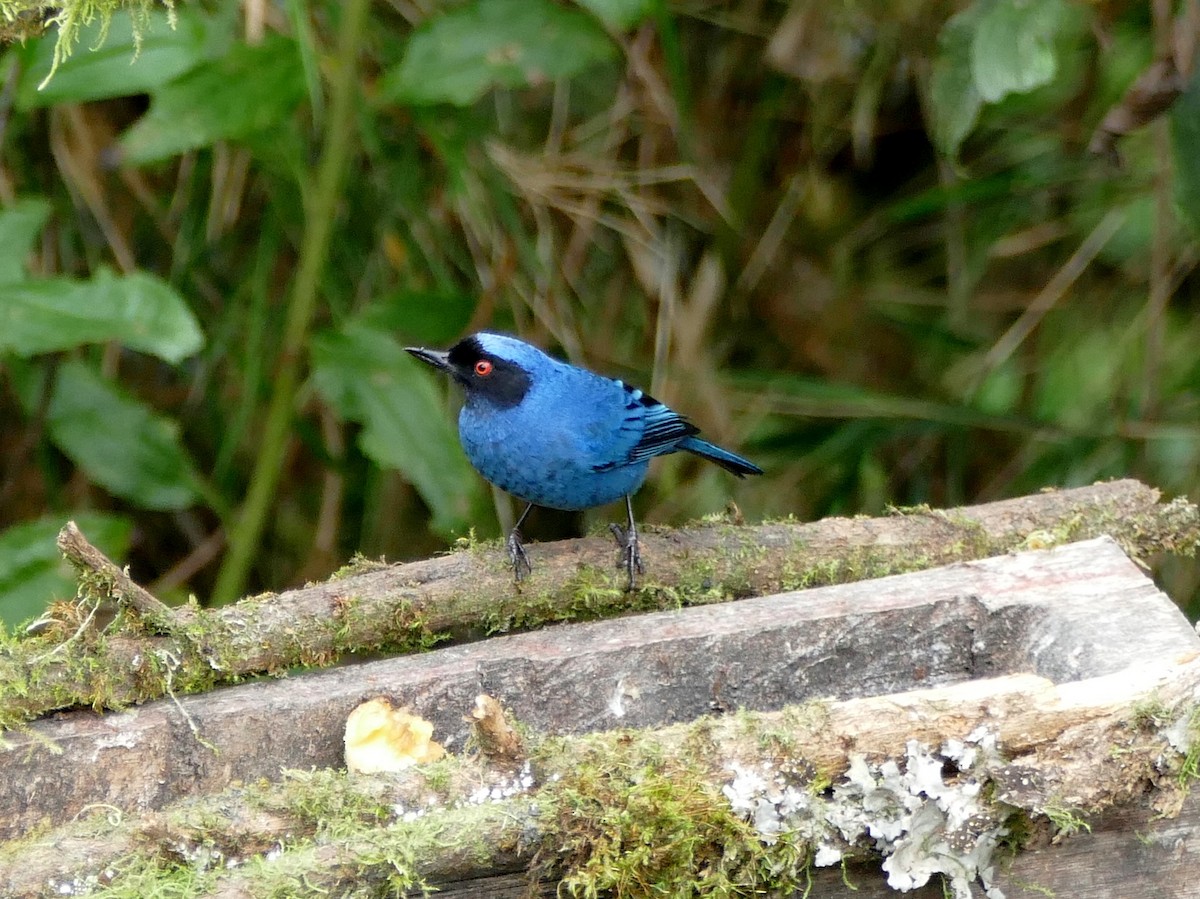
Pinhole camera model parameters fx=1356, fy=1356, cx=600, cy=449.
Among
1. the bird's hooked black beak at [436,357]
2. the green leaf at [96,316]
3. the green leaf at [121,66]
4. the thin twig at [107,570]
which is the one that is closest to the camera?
the thin twig at [107,570]

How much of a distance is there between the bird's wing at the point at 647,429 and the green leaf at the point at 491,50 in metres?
0.95

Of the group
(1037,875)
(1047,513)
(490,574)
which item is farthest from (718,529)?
(1037,875)

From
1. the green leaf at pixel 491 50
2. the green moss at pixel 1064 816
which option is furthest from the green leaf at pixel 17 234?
the green moss at pixel 1064 816

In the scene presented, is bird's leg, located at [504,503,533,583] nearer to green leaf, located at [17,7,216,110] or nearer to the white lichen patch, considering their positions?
the white lichen patch

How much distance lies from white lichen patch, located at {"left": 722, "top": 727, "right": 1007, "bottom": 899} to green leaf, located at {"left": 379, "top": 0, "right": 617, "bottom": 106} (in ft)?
7.35

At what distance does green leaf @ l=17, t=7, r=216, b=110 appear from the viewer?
342 centimetres

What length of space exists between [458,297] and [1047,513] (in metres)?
1.88

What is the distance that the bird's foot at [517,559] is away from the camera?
121 inches

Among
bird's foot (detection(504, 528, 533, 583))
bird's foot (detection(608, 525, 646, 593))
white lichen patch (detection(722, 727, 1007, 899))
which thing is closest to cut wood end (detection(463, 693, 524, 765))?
white lichen patch (detection(722, 727, 1007, 899))

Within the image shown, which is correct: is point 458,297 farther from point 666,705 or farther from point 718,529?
point 666,705

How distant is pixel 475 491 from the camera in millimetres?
3816

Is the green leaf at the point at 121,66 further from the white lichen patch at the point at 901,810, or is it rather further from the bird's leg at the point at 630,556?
the white lichen patch at the point at 901,810

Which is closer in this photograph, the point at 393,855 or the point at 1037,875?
the point at 393,855

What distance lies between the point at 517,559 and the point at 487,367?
799 millimetres
